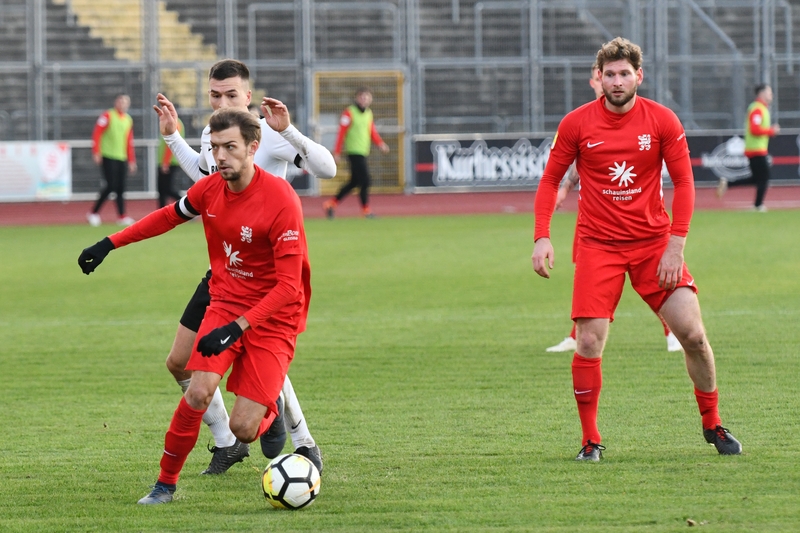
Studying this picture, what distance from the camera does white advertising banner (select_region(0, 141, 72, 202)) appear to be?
23875 millimetres

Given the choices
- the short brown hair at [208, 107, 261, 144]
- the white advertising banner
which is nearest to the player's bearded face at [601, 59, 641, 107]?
the short brown hair at [208, 107, 261, 144]

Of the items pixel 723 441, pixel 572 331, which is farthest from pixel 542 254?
pixel 572 331

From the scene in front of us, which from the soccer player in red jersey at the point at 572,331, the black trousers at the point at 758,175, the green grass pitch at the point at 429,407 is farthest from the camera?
the black trousers at the point at 758,175

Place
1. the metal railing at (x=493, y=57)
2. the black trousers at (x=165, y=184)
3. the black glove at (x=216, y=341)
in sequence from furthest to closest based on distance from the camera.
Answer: the metal railing at (x=493, y=57) → the black trousers at (x=165, y=184) → the black glove at (x=216, y=341)

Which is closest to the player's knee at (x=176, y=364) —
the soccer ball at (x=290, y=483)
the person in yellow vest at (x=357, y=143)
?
the soccer ball at (x=290, y=483)

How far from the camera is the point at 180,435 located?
489cm

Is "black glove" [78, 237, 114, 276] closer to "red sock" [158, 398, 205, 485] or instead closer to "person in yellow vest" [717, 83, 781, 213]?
"red sock" [158, 398, 205, 485]

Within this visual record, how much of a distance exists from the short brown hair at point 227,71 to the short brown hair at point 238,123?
2.11 feet

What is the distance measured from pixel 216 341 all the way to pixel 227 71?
151 centimetres

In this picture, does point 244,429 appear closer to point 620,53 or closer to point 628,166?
point 628,166

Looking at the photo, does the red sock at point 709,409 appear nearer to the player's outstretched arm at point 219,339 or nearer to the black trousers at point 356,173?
the player's outstretched arm at point 219,339

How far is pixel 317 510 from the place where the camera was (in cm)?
484

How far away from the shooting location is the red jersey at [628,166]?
5.48m

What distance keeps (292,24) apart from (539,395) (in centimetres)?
2183
